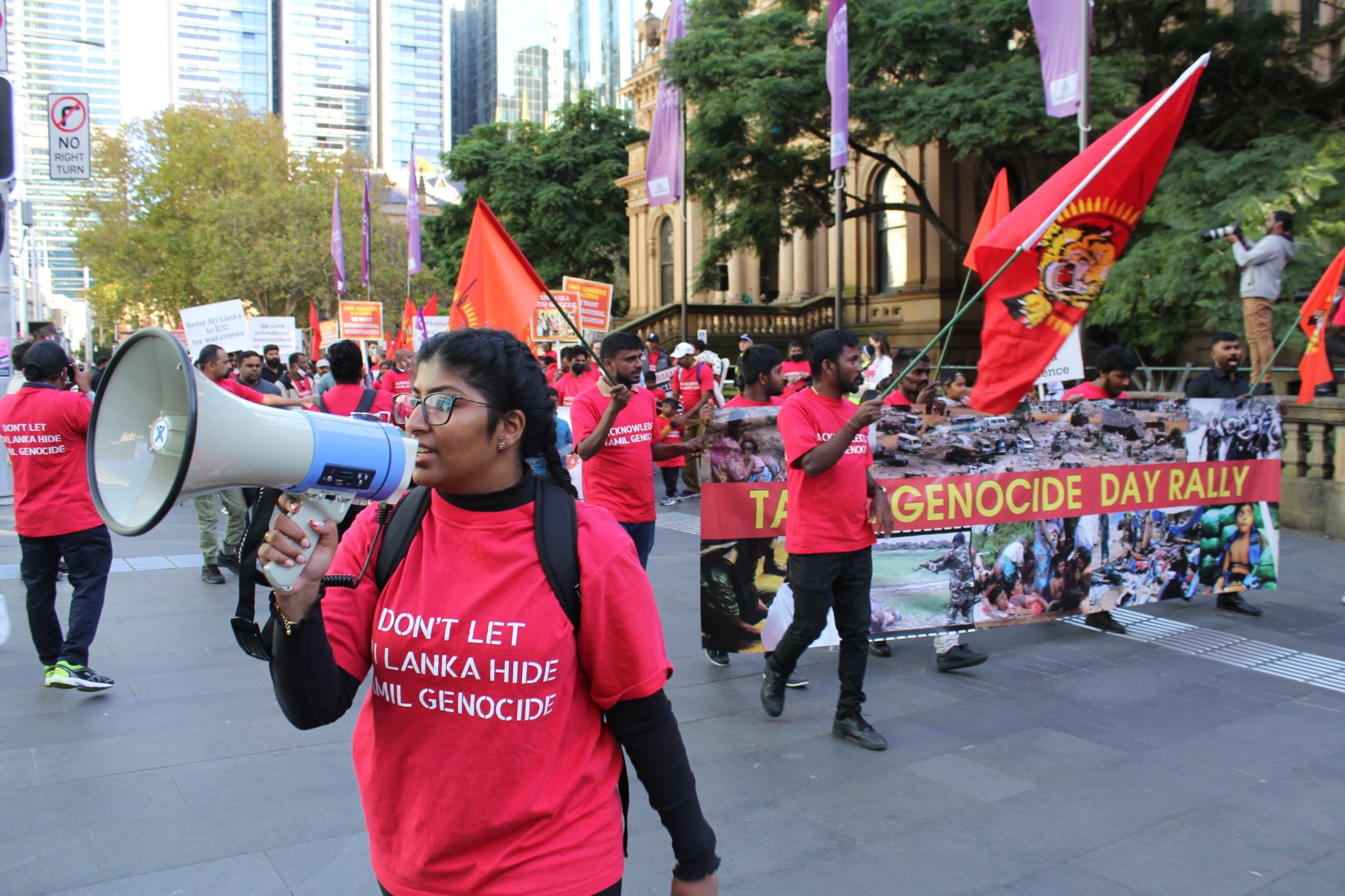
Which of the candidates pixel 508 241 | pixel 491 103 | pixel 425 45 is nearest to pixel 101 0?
pixel 425 45

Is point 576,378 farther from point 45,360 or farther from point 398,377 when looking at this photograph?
point 45,360

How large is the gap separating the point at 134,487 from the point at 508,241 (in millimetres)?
4385

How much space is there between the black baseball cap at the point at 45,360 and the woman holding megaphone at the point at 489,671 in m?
4.29

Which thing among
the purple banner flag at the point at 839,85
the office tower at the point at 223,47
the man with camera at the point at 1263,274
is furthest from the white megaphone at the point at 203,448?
the office tower at the point at 223,47

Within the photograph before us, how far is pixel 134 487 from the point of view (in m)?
1.74

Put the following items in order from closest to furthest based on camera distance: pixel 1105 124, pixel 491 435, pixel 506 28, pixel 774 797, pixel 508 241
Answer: pixel 491 435 < pixel 774 797 < pixel 508 241 < pixel 1105 124 < pixel 506 28

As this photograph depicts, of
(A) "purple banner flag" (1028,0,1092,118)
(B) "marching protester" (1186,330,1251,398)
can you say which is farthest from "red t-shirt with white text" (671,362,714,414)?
(B) "marching protester" (1186,330,1251,398)

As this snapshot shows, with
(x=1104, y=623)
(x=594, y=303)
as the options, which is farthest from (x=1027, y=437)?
(x=594, y=303)

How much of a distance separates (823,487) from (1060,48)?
8.74 meters

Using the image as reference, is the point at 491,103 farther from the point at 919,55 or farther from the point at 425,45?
the point at 919,55

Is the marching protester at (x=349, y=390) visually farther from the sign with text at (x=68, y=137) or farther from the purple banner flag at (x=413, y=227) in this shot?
the purple banner flag at (x=413, y=227)

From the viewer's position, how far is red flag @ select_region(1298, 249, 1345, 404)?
852 cm

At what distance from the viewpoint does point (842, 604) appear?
193 inches

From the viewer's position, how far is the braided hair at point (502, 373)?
1.90 meters
